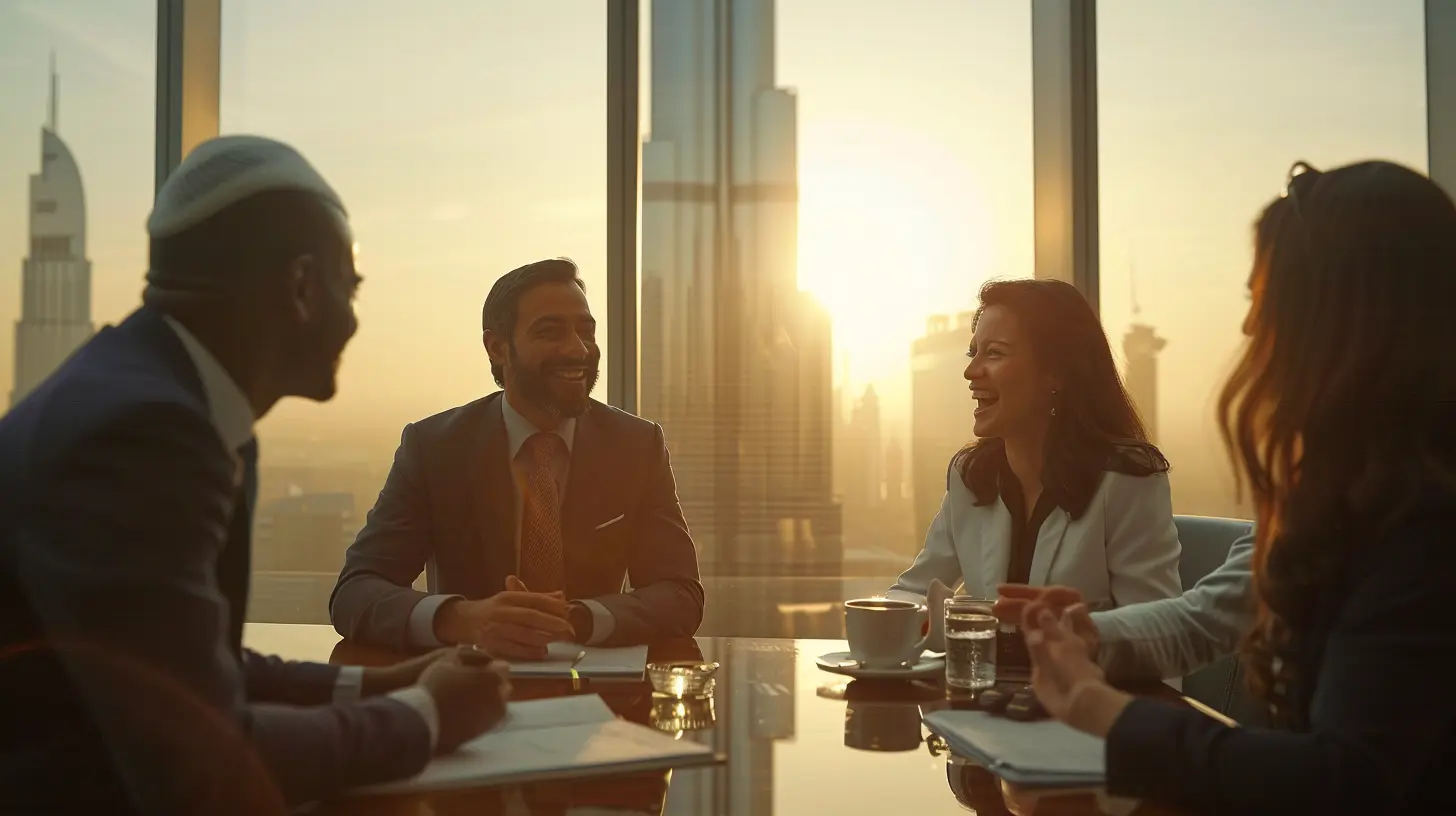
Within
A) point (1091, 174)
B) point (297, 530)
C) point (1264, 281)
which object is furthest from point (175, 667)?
point (1091, 174)

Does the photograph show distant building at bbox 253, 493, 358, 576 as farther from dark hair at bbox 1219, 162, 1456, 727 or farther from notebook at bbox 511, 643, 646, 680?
dark hair at bbox 1219, 162, 1456, 727

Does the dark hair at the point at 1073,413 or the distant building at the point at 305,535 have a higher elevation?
the dark hair at the point at 1073,413

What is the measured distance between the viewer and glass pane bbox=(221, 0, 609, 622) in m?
3.69

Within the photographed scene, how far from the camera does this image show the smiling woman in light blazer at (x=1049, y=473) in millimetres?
2178

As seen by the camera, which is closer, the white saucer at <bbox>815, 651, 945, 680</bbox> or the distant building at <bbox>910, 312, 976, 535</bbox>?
the white saucer at <bbox>815, 651, 945, 680</bbox>

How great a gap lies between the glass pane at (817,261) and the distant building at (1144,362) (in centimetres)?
43

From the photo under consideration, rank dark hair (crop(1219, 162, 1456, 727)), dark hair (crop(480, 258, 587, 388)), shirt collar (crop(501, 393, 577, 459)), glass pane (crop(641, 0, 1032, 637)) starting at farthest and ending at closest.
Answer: glass pane (crop(641, 0, 1032, 637)) → dark hair (crop(480, 258, 587, 388)) → shirt collar (crop(501, 393, 577, 459)) → dark hair (crop(1219, 162, 1456, 727))

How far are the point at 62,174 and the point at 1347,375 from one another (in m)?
3.90

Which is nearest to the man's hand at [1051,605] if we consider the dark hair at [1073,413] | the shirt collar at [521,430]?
the dark hair at [1073,413]

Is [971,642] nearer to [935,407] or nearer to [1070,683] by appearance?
[1070,683]

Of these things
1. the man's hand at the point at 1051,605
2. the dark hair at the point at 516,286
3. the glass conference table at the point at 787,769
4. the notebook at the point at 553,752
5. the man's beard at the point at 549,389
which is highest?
the dark hair at the point at 516,286

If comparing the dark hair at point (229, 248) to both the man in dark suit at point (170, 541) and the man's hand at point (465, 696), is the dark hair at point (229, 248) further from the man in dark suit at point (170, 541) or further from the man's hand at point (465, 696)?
the man's hand at point (465, 696)

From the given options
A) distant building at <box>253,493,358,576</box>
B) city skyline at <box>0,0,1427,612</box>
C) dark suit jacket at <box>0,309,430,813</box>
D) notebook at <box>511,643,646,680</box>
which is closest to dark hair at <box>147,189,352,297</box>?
dark suit jacket at <box>0,309,430,813</box>

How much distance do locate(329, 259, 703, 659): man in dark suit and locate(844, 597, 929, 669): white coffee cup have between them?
1.65 ft
